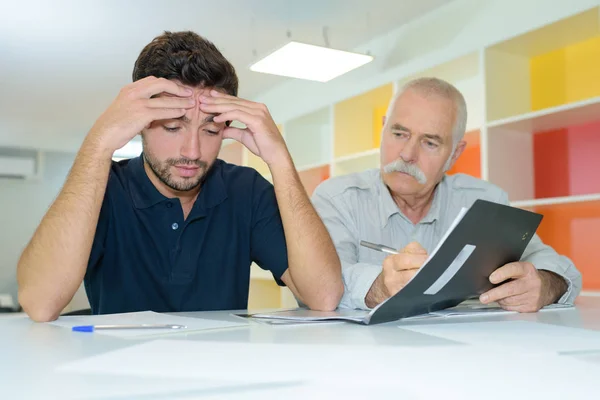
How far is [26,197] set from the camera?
8680mm

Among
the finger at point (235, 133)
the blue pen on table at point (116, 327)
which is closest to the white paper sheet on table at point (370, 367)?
the blue pen on table at point (116, 327)

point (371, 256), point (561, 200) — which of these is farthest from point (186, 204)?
point (561, 200)

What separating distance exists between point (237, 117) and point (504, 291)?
715 millimetres

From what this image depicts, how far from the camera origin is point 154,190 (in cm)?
148

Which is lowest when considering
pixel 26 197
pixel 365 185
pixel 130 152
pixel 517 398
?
pixel 517 398

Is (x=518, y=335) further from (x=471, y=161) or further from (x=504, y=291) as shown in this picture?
(x=471, y=161)

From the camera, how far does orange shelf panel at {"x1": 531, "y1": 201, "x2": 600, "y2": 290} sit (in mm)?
3070

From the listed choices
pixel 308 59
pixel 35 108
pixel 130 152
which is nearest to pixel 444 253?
pixel 308 59

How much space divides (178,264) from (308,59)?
8.77 feet

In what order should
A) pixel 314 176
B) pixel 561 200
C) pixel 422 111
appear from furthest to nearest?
pixel 314 176 → pixel 561 200 → pixel 422 111

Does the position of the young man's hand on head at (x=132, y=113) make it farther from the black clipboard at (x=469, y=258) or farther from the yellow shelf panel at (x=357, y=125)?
the yellow shelf panel at (x=357, y=125)

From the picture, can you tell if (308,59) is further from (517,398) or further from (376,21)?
(517,398)

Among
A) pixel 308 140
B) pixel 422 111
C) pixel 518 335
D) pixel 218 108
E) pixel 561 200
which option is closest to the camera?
pixel 518 335

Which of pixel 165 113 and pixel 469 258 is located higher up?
pixel 165 113
